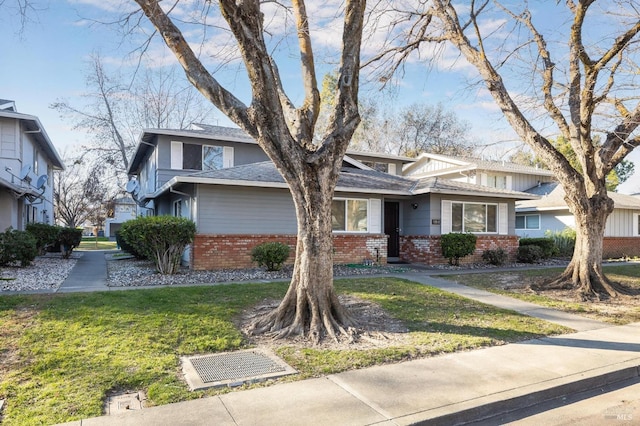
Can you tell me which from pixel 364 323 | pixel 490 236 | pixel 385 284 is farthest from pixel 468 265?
pixel 364 323

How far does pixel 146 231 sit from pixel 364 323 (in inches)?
267

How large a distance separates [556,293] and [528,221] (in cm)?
1443

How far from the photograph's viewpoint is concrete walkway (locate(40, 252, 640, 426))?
11.7 ft

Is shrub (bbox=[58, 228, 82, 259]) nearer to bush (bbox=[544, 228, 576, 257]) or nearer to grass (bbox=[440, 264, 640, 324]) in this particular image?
grass (bbox=[440, 264, 640, 324])

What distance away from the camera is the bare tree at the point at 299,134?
5.94 meters

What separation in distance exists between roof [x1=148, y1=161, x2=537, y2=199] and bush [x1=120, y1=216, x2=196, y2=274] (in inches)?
58.3

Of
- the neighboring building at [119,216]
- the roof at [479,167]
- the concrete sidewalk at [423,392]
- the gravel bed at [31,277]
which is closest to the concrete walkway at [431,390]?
the concrete sidewalk at [423,392]

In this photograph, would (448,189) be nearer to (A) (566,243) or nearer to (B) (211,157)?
(A) (566,243)

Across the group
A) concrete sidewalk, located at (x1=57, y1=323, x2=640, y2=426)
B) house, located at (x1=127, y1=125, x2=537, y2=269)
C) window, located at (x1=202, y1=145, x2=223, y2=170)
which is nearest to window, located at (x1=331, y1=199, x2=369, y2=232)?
house, located at (x1=127, y1=125, x2=537, y2=269)

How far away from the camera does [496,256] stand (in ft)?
51.9

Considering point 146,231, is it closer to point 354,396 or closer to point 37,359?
point 37,359

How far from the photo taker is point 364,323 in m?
6.62

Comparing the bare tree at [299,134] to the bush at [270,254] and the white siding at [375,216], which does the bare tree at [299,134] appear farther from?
the white siding at [375,216]

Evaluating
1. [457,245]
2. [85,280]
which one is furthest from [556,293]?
[85,280]
